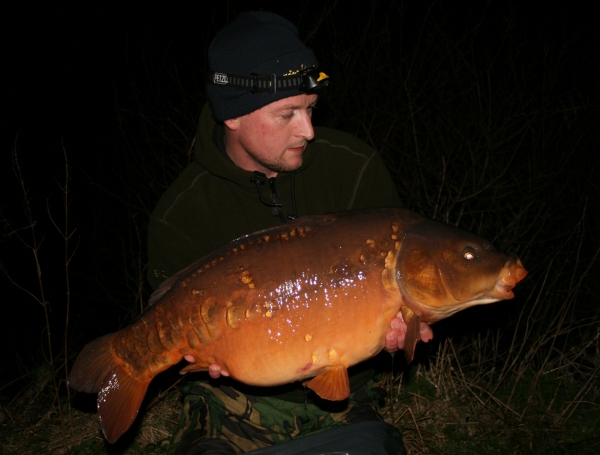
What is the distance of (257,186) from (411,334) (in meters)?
0.83

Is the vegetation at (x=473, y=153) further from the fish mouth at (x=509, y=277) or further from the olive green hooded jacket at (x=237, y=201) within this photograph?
the fish mouth at (x=509, y=277)

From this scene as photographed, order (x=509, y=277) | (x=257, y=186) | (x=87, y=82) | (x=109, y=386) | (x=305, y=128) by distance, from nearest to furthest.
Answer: (x=509, y=277) → (x=109, y=386) → (x=305, y=128) → (x=257, y=186) → (x=87, y=82)

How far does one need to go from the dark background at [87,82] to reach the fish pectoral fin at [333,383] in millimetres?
3197

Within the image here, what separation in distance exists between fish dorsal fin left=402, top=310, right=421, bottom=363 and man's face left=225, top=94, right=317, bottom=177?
0.73 meters

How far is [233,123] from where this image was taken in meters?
2.24

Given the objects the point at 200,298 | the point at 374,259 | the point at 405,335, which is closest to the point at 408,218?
the point at 374,259

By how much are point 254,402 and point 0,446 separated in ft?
4.10

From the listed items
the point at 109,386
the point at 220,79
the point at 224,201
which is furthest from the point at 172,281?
the point at 220,79

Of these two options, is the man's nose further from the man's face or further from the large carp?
the large carp

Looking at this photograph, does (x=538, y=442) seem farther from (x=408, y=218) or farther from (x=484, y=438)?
(x=408, y=218)

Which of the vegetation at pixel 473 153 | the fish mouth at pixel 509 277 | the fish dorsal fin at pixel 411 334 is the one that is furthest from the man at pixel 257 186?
the vegetation at pixel 473 153

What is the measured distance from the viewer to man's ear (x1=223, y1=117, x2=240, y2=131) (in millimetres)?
2227

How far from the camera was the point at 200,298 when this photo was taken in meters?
1.75

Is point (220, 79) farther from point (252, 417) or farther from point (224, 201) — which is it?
point (252, 417)
